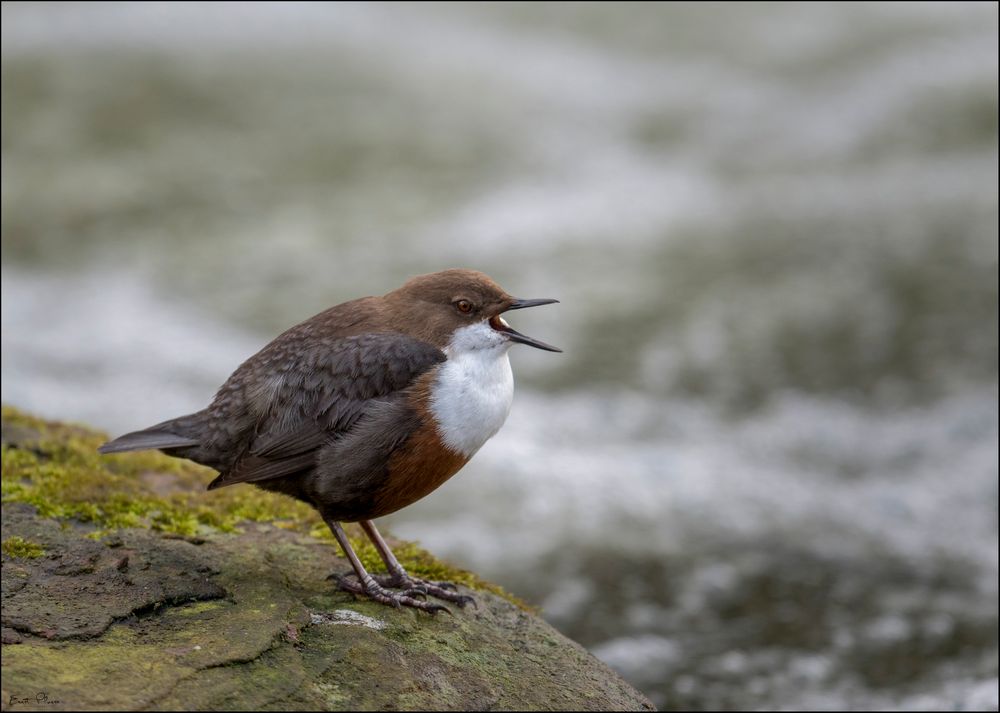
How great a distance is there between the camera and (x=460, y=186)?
38.1 feet

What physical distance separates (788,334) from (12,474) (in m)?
6.82

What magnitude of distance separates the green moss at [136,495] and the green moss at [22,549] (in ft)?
0.70

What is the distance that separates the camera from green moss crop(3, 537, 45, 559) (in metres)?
3.74

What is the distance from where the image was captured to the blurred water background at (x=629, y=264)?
21.8ft

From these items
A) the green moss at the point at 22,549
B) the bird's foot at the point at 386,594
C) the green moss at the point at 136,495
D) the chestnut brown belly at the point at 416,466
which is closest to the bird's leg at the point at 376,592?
the bird's foot at the point at 386,594

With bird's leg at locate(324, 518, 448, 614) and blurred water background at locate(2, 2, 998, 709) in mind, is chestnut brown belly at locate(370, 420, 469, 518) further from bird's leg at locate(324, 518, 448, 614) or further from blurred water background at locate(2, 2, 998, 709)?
blurred water background at locate(2, 2, 998, 709)

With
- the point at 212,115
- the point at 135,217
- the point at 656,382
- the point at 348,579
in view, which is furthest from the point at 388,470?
the point at 212,115

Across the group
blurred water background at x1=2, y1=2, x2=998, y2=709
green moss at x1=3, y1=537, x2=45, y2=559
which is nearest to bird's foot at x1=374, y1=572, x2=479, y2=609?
green moss at x1=3, y1=537, x2=45, y2=559

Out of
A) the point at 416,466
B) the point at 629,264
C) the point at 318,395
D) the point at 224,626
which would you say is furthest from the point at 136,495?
the point at 629,264

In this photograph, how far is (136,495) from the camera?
4.48 metres

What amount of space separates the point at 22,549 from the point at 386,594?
4.23 ft

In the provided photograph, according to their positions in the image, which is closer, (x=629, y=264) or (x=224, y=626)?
(x=224, y=626)

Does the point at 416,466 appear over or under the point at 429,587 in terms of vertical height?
over

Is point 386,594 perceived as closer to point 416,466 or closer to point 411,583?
point 411,583
